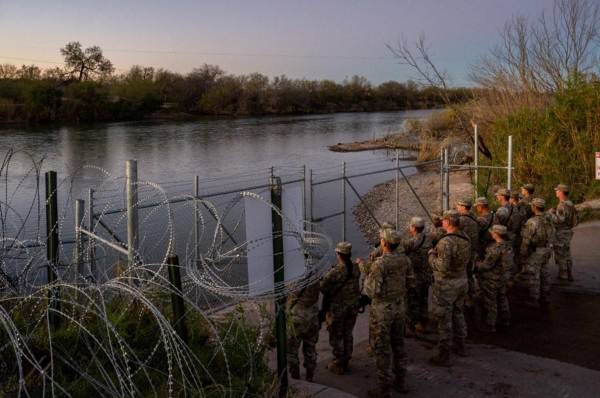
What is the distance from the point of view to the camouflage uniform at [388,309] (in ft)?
20.0

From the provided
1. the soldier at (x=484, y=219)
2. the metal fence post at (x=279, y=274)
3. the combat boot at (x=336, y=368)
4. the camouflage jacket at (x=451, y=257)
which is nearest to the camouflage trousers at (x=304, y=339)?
the combat boot at (x=336, y=368)

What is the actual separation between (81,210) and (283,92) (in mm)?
88464

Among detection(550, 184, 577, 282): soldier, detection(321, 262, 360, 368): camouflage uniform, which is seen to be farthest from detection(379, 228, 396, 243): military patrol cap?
detection(550, 184, 577, 282): soldier

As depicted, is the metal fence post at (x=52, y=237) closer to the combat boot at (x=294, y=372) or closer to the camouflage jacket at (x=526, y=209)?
the combat boot at (x=294, y=372)

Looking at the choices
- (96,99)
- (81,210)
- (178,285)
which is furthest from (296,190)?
(96,99)

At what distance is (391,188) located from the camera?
2566cm

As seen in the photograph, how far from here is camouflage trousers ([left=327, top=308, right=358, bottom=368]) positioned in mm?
6453

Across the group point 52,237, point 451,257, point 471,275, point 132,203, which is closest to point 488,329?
point 471,275

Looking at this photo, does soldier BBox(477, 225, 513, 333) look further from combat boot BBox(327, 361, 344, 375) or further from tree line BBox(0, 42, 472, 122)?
tree line BBox(0, 42, 472, 122)

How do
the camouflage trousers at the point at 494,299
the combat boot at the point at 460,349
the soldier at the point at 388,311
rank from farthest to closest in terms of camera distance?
the camouflage trousers at the point at 494,299 → the combat boot at the point at 460,349 → the soldier at the point at 388,311

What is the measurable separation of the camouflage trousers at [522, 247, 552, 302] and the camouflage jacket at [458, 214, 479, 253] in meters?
0.97

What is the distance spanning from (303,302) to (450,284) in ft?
5.97

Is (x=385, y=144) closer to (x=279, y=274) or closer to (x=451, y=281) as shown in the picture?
(x=451, y=281)

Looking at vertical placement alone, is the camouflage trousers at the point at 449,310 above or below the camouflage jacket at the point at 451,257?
below
